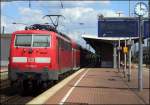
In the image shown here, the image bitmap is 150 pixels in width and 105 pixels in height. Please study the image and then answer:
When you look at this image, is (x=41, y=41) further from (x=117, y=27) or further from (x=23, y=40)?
(x=117, y=27)

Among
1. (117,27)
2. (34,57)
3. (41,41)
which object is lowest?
(34,57)

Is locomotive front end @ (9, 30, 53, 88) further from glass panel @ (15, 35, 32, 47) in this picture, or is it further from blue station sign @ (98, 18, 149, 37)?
blue station sign @ (98, 18, 149, 37)

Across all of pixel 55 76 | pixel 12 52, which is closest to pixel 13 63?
pixel 12 52

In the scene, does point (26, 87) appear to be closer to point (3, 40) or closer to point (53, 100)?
point (53, 100)

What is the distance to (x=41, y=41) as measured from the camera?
23.1 m

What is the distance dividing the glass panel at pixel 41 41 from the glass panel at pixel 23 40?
0.24 m

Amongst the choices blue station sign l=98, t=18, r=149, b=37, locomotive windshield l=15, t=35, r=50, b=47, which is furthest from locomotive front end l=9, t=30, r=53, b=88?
blue station sign l=98, t=18, r=149, b=37

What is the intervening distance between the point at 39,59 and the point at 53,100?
18.6ft

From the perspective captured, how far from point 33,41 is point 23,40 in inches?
19.0

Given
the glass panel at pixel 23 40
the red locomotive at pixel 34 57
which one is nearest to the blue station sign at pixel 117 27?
the red locomotive at pixel 34 57

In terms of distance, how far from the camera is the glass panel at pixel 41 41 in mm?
23062

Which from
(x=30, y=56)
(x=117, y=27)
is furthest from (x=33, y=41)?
(x=117, y=27)

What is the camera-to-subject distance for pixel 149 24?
57469mm

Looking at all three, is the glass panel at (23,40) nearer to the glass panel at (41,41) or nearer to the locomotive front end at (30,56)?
the locomotive front end at (30,56)
